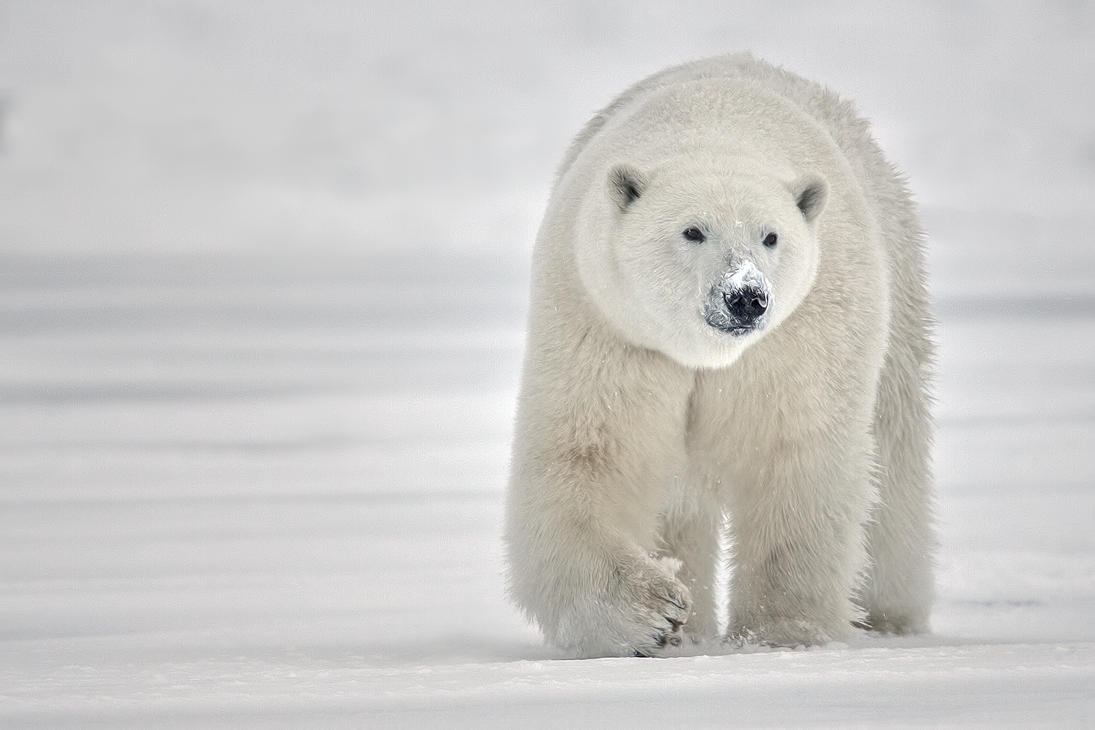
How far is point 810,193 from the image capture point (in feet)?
15.9

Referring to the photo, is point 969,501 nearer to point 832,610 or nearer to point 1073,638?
point 1073,638

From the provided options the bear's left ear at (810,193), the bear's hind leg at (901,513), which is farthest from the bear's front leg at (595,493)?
the bear's hind leg at (901,513)

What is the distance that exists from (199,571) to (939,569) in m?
3.61

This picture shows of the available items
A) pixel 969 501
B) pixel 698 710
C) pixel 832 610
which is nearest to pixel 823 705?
pixel 698 710

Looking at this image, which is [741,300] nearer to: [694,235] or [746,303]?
[746,303]

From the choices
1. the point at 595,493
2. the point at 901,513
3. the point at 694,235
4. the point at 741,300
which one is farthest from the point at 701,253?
the point at 901,513

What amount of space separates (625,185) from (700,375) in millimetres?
738

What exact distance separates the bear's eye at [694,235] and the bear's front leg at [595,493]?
1.55 feet

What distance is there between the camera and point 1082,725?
307 cm

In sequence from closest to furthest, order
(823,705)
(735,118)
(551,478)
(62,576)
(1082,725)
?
(1082,725), (823,705), (551,478), (735,118), (62,576)

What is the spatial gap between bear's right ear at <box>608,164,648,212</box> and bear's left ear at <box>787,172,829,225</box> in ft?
1.68

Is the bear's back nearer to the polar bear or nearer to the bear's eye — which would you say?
the polar bear

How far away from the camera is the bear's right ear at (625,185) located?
475 centimetres

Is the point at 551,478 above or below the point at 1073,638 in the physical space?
above
